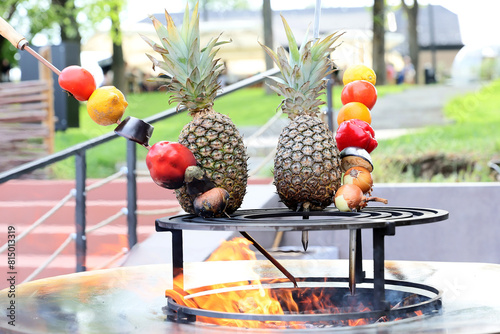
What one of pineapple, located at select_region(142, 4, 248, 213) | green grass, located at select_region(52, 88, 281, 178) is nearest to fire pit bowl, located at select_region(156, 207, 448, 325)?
pineapple, located at select_region(142, 4, 248, 213)

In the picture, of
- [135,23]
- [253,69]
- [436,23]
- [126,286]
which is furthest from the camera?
[436,23]

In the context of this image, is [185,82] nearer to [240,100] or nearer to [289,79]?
[289,79]

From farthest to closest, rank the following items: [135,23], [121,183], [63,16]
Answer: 1. [135,23]
2. [63,16]
3. [121,183]

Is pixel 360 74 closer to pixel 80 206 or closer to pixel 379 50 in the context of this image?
pixel 80 206

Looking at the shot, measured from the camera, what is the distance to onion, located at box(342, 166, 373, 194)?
8.11 ft

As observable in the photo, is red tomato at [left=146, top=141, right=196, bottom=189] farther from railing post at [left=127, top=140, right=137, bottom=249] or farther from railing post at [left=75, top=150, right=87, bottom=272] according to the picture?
railing post at [left=127, top=140, right=137, bottom=249]


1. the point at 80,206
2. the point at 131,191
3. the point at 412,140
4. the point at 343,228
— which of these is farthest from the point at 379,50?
the point at 343,228

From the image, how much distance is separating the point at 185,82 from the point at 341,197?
664 mm

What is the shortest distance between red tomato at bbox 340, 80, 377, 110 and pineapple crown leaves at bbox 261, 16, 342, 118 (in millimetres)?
206

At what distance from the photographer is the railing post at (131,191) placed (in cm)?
530

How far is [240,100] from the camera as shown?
2145 centimetres

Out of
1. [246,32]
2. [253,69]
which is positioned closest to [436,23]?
[253,69]

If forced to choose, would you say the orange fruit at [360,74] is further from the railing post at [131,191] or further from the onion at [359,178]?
the railing post at [131,191]

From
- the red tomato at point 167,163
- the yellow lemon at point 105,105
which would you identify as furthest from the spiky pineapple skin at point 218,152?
the yellow lemon at point 105,105
